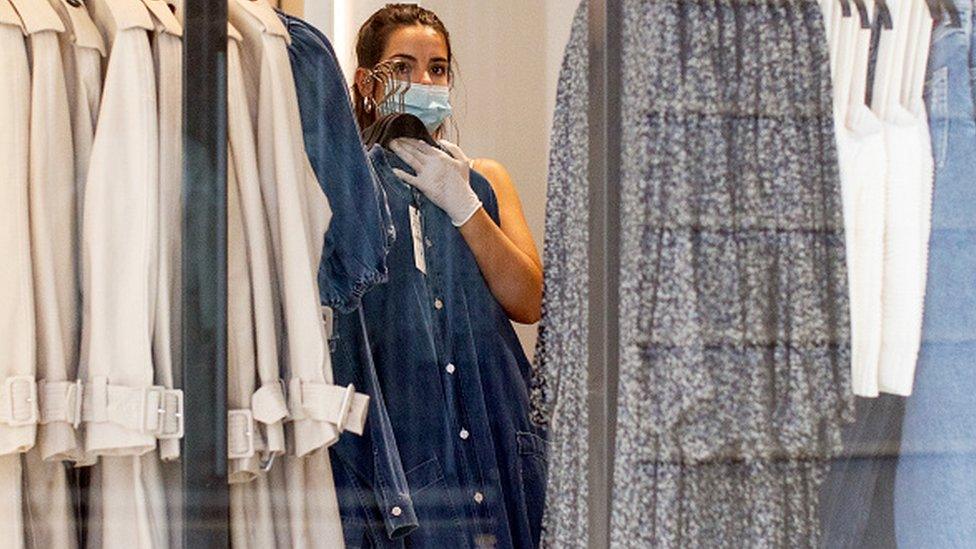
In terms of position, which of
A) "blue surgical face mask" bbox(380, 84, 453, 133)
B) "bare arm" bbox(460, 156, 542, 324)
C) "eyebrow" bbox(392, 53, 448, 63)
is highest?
"eyebrow" bbox(392, 53, 448, 63)

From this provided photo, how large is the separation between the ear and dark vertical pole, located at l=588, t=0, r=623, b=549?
0.28 m

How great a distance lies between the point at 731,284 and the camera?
1.57 m

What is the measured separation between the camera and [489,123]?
1732 mm

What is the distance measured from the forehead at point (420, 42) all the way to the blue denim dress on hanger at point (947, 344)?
61 centimetres

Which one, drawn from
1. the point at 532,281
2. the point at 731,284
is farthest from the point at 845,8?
the point at 532,281

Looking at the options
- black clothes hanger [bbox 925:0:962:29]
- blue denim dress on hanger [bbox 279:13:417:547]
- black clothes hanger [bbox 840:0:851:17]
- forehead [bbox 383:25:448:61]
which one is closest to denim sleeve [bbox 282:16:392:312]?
blue denim dress on hanger [bbox 279:13:417:547]

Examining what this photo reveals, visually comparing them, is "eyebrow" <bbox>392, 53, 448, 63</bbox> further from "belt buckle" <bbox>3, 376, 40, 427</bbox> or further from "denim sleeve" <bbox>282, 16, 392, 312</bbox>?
"belt buckle" <bbox>3, 376, 40, 427</bbox>

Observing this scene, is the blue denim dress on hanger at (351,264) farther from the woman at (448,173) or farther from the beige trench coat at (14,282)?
the beige trench coat at (14,282)

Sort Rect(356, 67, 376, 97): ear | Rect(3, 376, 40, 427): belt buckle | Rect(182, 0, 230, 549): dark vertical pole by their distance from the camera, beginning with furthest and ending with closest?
Rect(356, 67, 376, 97): ear < Rect(182, 0, 230, 549): dark vertical pole < Rect(3, 376, 40, 427): belt buckle

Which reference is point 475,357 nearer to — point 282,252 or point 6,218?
point 282,252

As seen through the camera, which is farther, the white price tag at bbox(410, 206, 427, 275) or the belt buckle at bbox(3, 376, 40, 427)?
the white price tag at bbox(410, 206, 427, 275)

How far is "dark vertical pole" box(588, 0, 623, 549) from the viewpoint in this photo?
5.29 feet

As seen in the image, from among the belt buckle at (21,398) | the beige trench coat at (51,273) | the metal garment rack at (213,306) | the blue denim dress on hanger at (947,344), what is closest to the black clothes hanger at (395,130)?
the metal garment rack at (213,306)

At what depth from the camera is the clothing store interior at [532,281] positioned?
155 centimetres
